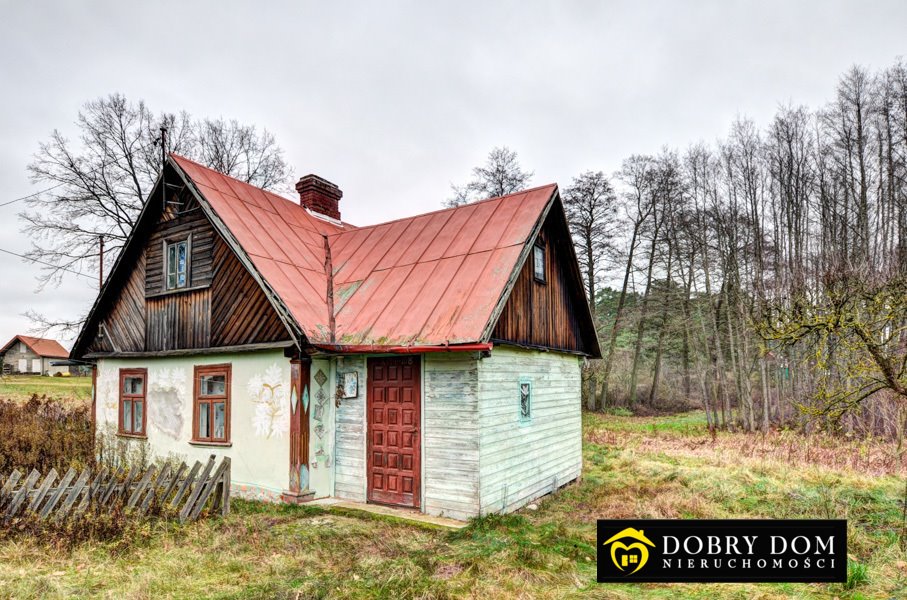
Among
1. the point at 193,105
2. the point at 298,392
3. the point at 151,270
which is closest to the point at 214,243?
the point at 151,270

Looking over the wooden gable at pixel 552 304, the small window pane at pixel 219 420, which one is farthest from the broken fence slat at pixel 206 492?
the wooden gable at pixel 552 304

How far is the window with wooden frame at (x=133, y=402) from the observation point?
11.6 m

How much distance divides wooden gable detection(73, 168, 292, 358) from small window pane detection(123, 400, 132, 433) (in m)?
1.14

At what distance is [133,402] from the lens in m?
12.0

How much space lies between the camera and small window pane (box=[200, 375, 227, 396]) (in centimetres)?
1020

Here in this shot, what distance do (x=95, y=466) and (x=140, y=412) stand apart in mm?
1838

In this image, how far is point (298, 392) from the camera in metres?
8.84

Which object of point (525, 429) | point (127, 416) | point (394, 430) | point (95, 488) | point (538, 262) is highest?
point (538, 262)

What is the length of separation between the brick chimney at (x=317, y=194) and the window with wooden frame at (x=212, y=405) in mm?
5594

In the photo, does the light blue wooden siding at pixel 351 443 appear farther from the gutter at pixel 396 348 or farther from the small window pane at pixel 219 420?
the small window pane at pixel 219 420

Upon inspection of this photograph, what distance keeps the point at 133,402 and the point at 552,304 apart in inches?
368

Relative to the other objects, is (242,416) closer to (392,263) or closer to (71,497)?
(71,497)

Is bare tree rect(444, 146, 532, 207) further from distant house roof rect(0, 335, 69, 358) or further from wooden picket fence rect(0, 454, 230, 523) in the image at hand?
distant house roof rect(0, 335, 69, 358)

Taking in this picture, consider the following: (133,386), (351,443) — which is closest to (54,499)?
(351,443)
